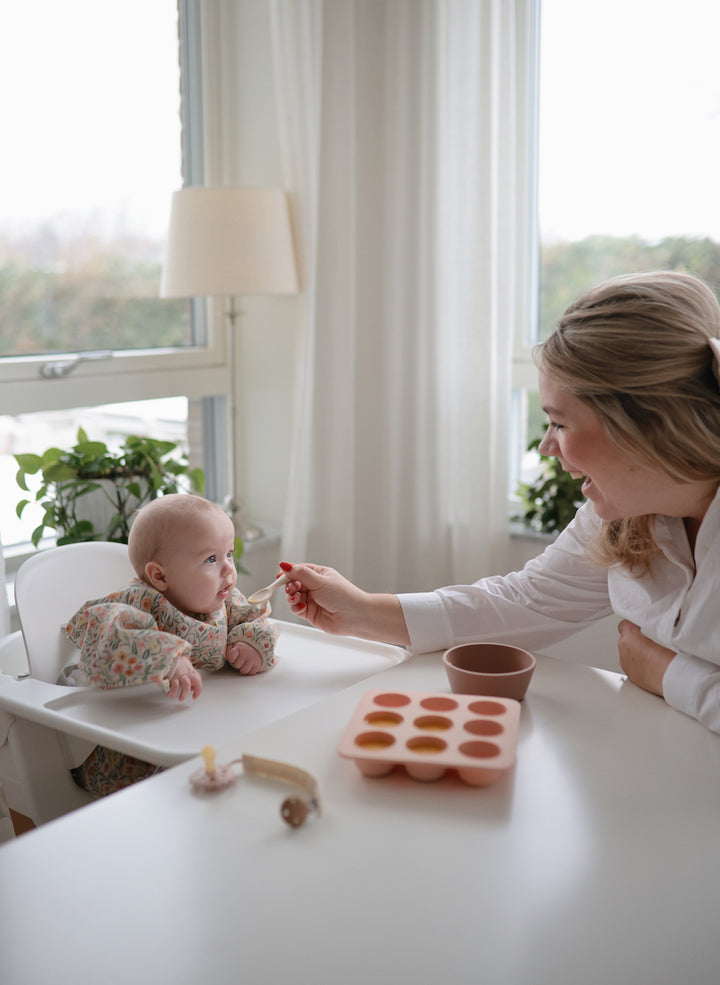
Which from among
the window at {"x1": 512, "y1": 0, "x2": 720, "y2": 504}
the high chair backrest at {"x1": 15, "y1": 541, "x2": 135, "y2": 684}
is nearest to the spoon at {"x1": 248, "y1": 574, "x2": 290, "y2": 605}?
the high chair backrest at {"x1": 15, "y1": 541, "x2": 135, "y2": 684}

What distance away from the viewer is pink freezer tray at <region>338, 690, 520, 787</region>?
0.99m

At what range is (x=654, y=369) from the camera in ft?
3.90

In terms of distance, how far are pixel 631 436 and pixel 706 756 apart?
1.29 feet

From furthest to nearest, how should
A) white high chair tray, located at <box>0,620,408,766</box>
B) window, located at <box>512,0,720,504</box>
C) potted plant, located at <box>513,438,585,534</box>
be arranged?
potted plant, located at <box>513,438,585,534</box>, window, located at <box>512,0,720,504</box>, white high chair tray, located at <box>0,620,408,766</box>

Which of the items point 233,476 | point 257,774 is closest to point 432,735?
point 257,774

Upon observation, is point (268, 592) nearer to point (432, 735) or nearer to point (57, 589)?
point (57, 589)

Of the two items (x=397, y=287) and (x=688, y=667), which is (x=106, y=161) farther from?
(x=688, y=667)

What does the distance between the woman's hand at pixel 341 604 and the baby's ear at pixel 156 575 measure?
18cm

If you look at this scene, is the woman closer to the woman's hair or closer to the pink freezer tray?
the woman's hair

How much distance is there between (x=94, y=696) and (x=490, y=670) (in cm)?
54

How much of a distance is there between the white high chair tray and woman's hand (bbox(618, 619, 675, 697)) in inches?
12.9

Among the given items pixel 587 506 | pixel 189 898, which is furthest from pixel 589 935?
pixel 587 506

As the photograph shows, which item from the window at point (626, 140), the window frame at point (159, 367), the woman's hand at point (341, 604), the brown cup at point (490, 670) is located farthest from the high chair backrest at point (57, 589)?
the window at point (626, 140)

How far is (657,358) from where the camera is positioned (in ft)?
3.89
